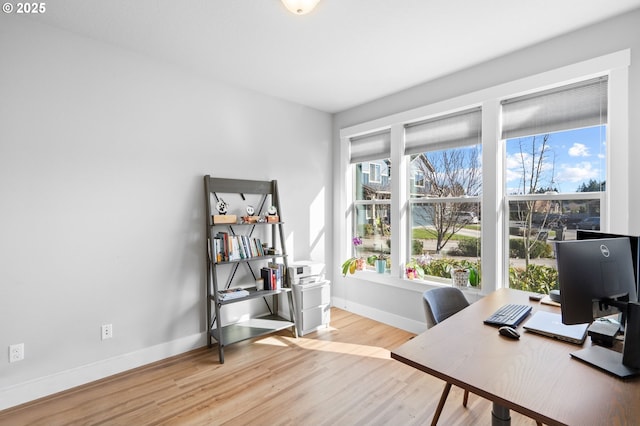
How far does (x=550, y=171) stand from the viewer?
2629 mm

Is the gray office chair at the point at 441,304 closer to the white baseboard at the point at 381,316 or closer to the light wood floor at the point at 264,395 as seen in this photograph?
the light wood floor at the point at 264,395

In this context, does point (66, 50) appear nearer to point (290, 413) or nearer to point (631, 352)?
point (290, 413)

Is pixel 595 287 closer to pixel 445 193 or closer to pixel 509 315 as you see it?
pixel 509 315

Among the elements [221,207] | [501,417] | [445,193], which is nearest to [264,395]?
[501,417]

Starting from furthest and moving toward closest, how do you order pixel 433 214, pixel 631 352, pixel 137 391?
pixel 433 214 → pixel 137 391 → pixel 631 352

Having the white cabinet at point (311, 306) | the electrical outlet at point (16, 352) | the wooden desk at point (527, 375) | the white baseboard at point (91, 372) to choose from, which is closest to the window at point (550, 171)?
the wooden desk at point (527, 375)

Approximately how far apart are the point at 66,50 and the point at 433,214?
12.1 ft

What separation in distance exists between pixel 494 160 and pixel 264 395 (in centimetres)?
283

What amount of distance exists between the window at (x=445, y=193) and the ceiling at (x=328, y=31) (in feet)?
1.98

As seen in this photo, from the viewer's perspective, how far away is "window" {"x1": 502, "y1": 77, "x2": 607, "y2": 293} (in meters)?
2.40

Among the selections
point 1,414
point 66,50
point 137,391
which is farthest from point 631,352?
point 66,50

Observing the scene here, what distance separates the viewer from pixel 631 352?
1.12 m

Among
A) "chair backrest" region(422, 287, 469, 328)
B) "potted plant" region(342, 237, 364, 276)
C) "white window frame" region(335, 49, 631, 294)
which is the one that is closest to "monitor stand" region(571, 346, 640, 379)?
"chair backrest" region(422, 287, 469, 328)

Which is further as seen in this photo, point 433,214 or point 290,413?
point 433,214
